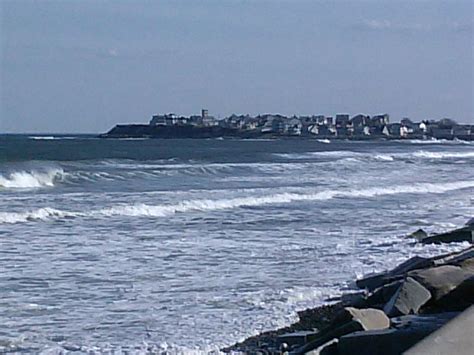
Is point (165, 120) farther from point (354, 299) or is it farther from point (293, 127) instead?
point (354, 299)

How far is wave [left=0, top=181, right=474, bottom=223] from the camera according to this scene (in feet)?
58.9

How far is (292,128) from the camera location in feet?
442

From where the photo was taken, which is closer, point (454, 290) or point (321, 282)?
point (454, 290)

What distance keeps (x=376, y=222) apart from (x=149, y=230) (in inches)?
173

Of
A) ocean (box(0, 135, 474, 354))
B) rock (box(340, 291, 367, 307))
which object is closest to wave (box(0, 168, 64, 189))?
ocean (box(0, 135, 474, 354))

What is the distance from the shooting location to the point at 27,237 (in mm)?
14273

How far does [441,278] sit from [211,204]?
1322 centimetres

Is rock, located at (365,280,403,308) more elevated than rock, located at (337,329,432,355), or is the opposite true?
rock, located at (337,329,432,355)

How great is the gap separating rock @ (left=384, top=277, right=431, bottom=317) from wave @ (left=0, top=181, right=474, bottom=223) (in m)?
11.3

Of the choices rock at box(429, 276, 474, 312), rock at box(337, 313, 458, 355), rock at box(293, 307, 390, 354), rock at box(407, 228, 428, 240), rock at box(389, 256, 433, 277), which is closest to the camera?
rock at box(337, 313, 458, 355)

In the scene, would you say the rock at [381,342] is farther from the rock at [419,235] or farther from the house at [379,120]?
the house at [379,120]

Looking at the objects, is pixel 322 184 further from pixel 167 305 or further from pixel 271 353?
pixel 271 353

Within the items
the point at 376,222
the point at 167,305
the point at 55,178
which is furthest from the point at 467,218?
the point at 55,178

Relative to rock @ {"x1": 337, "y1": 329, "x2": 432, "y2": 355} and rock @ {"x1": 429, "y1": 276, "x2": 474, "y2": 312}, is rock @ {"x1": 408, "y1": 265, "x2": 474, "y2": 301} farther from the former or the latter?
rock @ {"x1": 337, "y1": 329, "x2": 432, "y2": 355}
